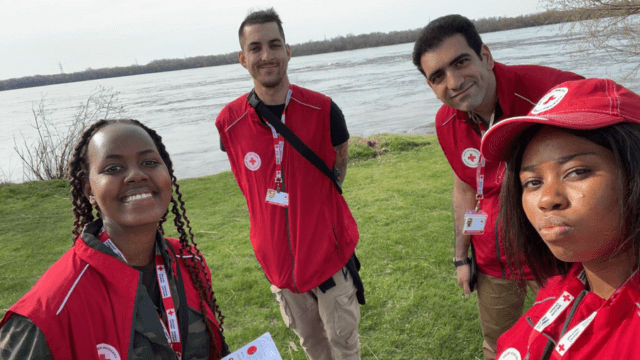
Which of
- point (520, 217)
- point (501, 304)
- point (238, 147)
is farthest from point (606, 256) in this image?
point (238, 147)

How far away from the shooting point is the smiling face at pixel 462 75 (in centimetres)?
251

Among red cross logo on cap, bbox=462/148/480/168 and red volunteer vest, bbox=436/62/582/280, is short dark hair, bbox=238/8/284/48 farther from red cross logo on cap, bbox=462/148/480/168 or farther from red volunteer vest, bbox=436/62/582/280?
red cross logo on cap, bbox=462/148/480/168

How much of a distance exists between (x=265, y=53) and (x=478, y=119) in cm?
155

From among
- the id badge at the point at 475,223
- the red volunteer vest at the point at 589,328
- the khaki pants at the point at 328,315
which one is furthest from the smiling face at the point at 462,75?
the khaki pants at the point at 328,315

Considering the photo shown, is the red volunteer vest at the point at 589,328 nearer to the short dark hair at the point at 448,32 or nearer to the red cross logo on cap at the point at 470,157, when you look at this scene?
the red cross logo on cap at the point at 470,157

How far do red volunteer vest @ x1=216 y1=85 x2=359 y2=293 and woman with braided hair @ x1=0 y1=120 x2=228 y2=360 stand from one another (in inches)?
29.7

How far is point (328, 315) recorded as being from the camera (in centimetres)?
316

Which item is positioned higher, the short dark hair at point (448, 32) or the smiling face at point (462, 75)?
the short dark hair at point (448, 32)

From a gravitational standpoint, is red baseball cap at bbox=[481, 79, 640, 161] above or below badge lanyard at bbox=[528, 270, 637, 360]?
above

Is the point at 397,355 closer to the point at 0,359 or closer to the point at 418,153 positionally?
the point at 0,359

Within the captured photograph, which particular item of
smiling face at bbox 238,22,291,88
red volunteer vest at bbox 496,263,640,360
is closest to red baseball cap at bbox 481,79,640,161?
red volunteer vest at bbox 496,263,640,360

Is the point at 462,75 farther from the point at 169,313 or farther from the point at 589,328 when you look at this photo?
the point at 169,313

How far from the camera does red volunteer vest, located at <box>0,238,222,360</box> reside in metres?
1.52

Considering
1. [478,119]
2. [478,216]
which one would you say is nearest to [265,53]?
[478,119]
